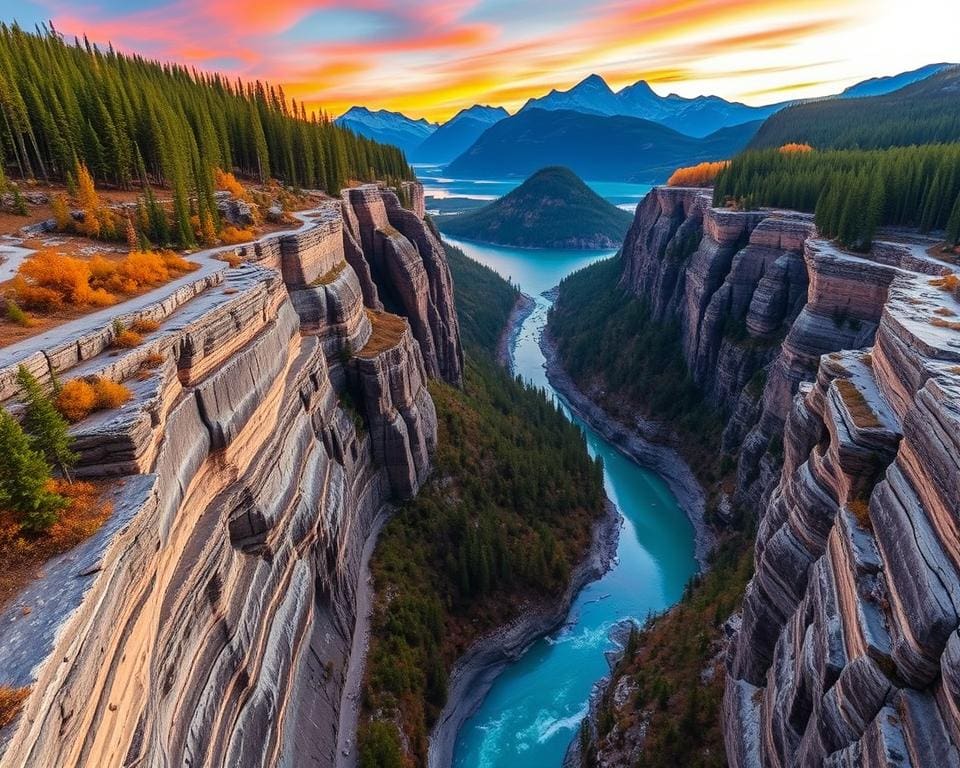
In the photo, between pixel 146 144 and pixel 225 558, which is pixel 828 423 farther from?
pixel 146 144

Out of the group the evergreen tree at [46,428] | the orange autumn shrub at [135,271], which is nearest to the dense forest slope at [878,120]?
the orange autumn shrub at [135,271]

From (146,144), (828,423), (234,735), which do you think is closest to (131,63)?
(146,144)

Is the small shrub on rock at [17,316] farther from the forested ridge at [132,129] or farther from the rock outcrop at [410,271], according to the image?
the rock outcrop at [410,271]

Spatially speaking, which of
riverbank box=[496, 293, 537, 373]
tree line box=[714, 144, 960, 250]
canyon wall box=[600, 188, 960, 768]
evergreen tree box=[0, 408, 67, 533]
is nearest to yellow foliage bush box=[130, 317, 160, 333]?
evergreen tree box=[0, 408, 67, 533]

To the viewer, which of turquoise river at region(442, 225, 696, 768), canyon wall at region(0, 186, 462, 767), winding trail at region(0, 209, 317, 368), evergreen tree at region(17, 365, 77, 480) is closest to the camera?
canyon wall at region(0, 186, 462, 767)

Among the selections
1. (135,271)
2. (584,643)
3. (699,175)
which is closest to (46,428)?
(135,271)

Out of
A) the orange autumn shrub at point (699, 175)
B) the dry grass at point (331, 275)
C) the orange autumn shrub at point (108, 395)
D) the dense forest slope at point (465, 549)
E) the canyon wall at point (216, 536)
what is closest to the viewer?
the canyon wall at point (216, 536)

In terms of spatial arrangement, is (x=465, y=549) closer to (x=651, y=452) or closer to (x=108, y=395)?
(x=108, y=395)

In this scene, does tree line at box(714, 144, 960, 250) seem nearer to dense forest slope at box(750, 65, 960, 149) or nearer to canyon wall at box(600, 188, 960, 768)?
canyon wall at box(600, 188, 960, 768)
